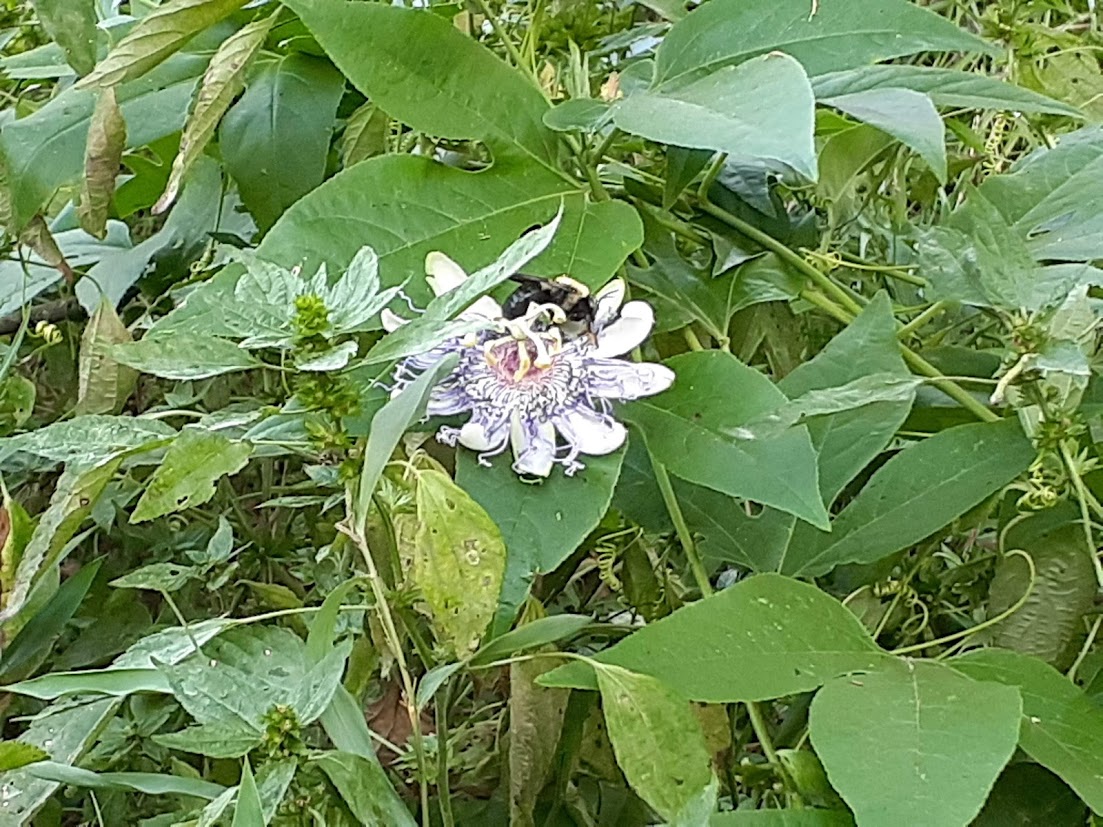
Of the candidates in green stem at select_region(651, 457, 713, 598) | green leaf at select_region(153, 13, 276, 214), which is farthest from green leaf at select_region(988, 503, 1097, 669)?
green leaf at select_region(153, 13, 276, 214)

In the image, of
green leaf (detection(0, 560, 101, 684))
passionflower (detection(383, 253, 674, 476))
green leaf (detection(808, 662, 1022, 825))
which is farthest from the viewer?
green leaf (detection(0, 560, 101, 684))

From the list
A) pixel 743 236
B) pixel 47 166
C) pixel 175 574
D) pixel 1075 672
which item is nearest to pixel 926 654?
pixel 1075 672

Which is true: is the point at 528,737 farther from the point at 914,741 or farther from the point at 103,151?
the point at 103,151

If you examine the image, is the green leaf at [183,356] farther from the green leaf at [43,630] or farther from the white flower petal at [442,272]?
the green leaf at [43,630]

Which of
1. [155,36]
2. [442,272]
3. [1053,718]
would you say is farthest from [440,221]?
[1053,718]

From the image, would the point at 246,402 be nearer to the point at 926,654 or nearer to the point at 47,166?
the point at 47,166

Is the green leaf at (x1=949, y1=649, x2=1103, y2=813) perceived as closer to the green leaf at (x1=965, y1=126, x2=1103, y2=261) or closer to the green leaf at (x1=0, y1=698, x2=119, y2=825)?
the green leaf at (x1=965, y1=126, x2=1103, y2=261)

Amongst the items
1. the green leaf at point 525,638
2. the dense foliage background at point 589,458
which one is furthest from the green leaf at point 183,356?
the green leaf at point 525,638
